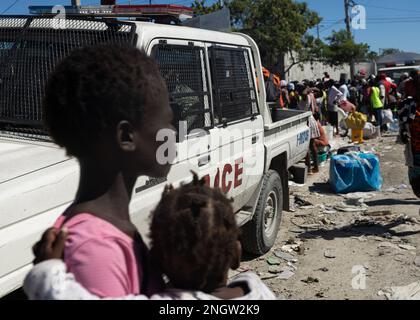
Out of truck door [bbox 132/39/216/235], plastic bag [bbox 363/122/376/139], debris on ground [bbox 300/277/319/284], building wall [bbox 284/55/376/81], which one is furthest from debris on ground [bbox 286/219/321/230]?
building wall [bbox 284/55/376/81]

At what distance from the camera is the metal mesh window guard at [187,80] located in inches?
132

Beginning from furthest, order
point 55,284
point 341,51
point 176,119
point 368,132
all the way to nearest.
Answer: point 341,51 < point 368,132 < point 176,119 < point 55,284

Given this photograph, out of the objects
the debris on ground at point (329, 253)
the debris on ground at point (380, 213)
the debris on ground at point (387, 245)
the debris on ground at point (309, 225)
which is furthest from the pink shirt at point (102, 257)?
the debris on ground at point (380, 213)

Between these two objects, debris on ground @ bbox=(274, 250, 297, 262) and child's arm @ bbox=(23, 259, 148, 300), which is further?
debris on ground @ bbox=(274, 250, 297, 262)

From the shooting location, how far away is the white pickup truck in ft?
7.52

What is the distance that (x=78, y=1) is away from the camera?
11.5 metres

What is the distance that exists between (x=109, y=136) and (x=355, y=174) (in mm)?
7103

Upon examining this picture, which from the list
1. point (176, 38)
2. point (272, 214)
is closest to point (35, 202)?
point (176, 38)

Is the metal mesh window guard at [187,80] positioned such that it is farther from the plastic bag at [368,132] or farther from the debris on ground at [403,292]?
the plastic bag at [368,132]

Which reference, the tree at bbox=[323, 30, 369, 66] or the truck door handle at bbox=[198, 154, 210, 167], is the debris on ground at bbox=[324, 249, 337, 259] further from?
the tree at bbox=[323, 30, 369, 66]

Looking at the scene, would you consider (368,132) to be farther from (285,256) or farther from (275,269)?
(275,269)

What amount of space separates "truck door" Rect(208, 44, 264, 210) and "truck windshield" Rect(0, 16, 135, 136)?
1.03 m

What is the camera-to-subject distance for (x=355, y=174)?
781cm

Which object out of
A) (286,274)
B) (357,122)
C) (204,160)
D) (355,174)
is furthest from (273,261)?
(357,122)
